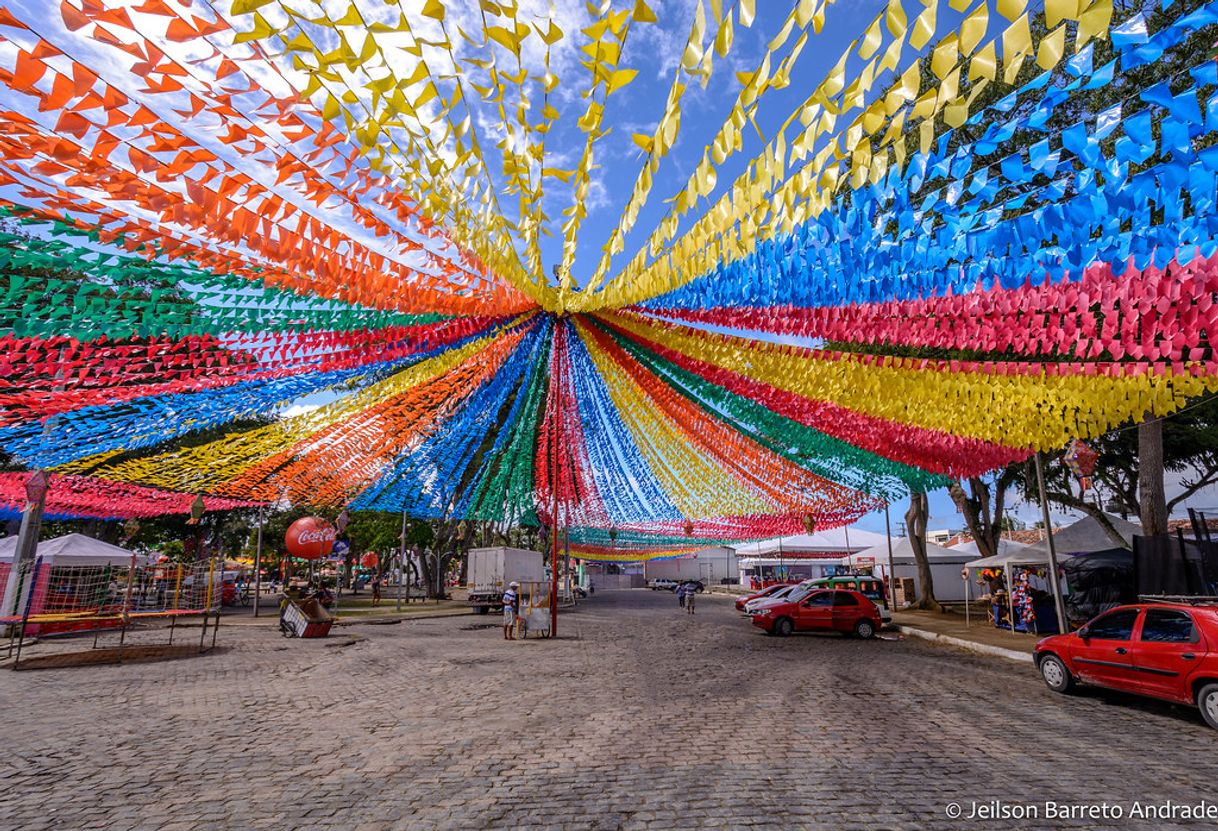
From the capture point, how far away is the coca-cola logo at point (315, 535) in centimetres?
1823

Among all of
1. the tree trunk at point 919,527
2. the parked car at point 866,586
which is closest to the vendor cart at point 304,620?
the parked car at point 866,586

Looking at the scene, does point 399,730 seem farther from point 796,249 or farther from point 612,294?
point 796,249

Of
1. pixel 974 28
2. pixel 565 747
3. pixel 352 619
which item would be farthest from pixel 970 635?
pixel 352 619

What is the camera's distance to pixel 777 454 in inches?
457

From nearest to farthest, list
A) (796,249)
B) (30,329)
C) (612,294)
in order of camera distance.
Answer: (796,249)
(30,329)
(612,294)

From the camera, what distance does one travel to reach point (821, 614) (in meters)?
17.3

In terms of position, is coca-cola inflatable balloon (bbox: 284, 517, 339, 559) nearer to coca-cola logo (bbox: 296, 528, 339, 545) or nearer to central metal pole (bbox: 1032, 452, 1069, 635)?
coca-cola logo (bbox: 296, 528, 339, 545)

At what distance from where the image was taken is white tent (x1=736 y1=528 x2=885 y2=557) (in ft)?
126

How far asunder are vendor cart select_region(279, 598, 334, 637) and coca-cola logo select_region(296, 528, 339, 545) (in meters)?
2.54

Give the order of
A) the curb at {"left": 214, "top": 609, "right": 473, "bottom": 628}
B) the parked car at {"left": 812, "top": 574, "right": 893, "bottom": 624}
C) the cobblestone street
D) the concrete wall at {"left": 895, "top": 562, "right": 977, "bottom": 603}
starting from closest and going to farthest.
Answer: the cobblestone street → the curb at {"left": 214, "top": 609, "right": 473, "bottom": 628} → the parked car at {"left": 812, "top": 574, "right": 893, "bottom": 624} → the concrete wall at {"left": 895, "top": 562, "right": 977, "bottom": 603}

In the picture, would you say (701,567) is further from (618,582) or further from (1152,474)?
(1152,474)

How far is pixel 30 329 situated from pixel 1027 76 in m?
12.4

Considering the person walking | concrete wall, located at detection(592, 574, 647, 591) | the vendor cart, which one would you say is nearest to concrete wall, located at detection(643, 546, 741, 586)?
concrete wall, located at detection(592, 574, 647, 591)

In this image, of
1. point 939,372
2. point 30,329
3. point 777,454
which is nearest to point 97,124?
point 30,329
